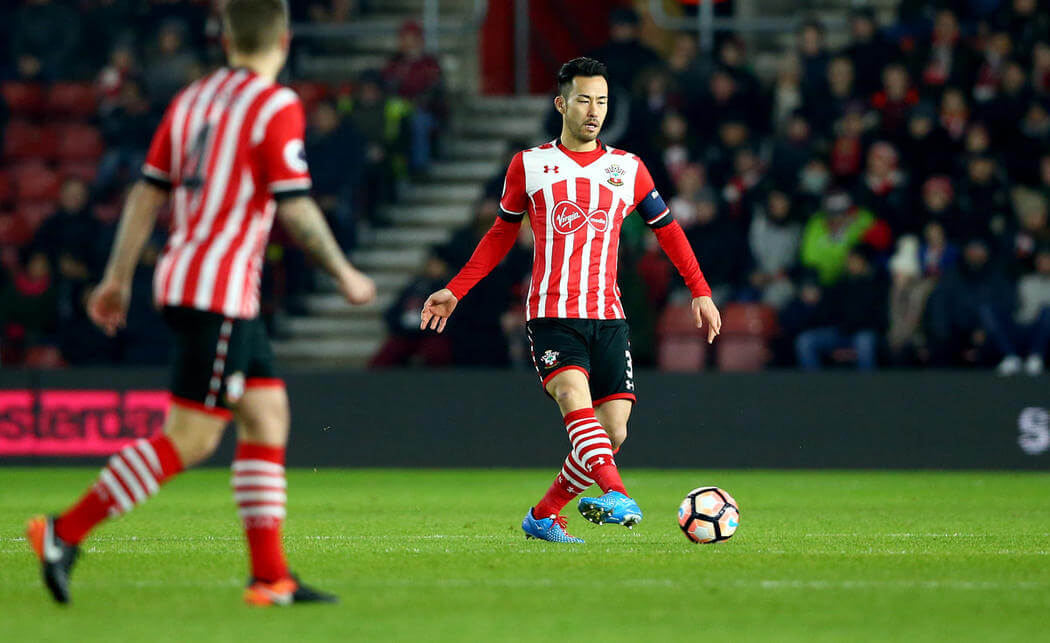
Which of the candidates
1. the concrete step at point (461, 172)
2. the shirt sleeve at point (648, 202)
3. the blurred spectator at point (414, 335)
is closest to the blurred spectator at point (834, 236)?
the blurred spectator at point (414, 335)

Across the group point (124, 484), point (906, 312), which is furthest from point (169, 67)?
point (124, 484)

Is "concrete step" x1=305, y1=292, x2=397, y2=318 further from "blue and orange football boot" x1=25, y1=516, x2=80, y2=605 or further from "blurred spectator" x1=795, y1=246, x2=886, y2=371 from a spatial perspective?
"blue and orange football boot" x1=25, y1=516, x2=80, y2=605

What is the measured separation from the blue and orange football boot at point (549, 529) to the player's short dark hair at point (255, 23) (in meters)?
3.12

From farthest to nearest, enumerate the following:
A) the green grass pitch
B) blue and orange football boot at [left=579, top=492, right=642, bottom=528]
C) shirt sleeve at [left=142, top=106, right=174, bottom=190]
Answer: blue and orange football boot at [left=579, top=492, right=642, bottom=528]
shirt sleeve at [left=142, top=106, right=174, bottom=190]
the green grass pitch

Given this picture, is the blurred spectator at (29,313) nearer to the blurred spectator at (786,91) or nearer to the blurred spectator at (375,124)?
the blurred spectator at (375,124)

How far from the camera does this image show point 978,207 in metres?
14.4

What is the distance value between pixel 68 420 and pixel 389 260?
4.31 metres

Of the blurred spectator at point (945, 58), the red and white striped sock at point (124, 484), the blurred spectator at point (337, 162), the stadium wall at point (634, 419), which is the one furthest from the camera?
the blurred spectator at point (337, 162)

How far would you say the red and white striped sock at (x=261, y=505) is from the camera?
541 cm

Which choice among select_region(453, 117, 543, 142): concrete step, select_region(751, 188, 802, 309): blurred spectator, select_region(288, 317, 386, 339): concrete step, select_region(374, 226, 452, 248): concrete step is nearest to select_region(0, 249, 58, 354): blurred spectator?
select_region(288, 317, 386, 339): concrete step

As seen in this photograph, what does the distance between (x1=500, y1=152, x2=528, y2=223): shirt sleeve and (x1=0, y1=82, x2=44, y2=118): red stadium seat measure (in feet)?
41.0

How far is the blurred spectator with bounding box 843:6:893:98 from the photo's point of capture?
1595 cm

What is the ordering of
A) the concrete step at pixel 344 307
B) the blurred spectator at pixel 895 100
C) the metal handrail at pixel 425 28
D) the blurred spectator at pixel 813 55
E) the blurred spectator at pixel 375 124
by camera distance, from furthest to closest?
1. the metal handrail at pixel 425 28
2. the blurred spectator at pixel 375 124
3. the concrete step at pixel 344 307
4. the blurred spectator at pixel 813 55
5. the blurred spectator at pixel 895 100

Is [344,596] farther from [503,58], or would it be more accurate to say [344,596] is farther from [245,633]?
[503,58]
